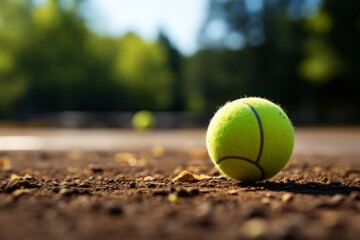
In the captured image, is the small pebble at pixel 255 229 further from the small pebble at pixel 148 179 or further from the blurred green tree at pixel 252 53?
the blurred green tree at pixel 252 53

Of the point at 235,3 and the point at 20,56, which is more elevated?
the point at 235,3

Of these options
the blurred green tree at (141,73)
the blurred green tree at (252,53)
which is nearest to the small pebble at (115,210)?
the blurred green tree at (252,53)

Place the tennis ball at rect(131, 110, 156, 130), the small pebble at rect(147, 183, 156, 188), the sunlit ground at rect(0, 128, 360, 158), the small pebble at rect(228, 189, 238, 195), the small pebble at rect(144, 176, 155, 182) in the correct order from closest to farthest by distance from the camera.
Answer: the small pebble at rect(228, 189, 238, 195), the small pebble at rect(147, 183, 156, 188), the small pebble at rect(144, 176, 155, 182), the sunlit ground at rect(0, 128, 360, 158), the tennis ball at rect(131, 110, 156, 130)

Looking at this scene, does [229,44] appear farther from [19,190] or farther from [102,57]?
[19,190]

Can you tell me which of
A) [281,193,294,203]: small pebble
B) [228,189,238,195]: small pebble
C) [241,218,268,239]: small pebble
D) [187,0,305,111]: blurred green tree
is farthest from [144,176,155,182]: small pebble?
[187,0,305,111]: blurred green tree

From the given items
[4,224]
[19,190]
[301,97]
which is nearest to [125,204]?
[4,224]

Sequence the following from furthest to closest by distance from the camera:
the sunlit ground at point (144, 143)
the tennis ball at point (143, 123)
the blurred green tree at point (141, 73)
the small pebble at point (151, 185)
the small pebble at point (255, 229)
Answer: the blurred green tree at point (141, 73)
the tennis ball at point (143, 123)
the sunlit ground at point (144, 143)
the small pebble at point (151, 185)
the small pebble at point (255, 229)

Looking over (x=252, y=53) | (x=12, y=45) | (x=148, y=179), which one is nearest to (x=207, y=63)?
(x=252, y=53)

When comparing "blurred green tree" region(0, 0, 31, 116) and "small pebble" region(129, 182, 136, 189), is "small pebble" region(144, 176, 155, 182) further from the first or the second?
"blurred green tree" region(0, 0, 31, 116)
